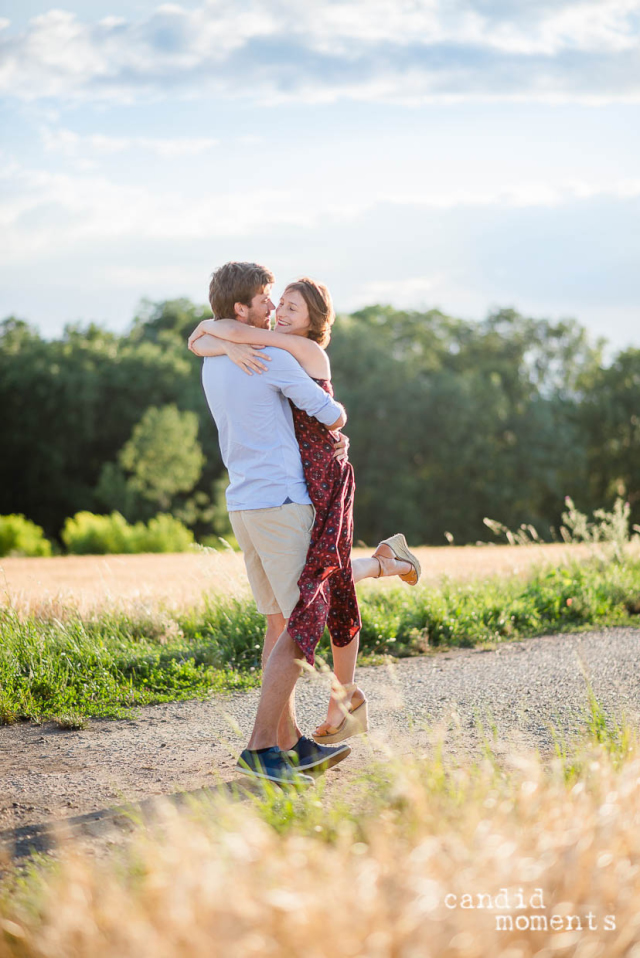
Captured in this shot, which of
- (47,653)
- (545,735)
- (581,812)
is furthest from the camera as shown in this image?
(47,653)

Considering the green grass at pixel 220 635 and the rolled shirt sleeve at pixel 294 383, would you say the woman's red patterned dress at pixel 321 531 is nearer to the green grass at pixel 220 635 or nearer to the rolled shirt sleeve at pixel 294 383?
the rolled shirt sleeve at pixel 294 383

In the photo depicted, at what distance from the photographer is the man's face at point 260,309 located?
13.8ft

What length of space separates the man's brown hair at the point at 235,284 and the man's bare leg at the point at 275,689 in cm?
144

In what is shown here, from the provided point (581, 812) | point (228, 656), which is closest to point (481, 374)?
point (228, 656)

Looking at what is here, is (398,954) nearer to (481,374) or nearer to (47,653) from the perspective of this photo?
(47,653)

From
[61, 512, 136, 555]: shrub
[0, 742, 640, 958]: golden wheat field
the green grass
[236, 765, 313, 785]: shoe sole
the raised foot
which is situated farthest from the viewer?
[61, 512, 136, 555]: shrub

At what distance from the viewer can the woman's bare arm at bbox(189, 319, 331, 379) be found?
406 centimetres

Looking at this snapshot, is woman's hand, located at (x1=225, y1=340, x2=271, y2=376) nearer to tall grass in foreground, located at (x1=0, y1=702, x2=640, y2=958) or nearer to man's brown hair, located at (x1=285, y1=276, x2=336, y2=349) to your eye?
man's brown hair, located at (x1=285, y1=276, x2=336, y2=349)

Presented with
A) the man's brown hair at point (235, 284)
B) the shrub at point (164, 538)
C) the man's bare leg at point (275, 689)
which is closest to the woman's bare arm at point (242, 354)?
the man's brown hair at point (235, 284)

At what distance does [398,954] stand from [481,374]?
47.0 metres

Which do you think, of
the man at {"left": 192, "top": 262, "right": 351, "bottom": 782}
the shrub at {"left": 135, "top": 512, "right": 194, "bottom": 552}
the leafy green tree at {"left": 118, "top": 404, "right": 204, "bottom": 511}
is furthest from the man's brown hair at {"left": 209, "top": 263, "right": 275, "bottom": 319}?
the leafy green tree at {"left": 118, "top": 404, "right": 204, "bottom": 511}

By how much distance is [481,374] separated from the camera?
158 feet

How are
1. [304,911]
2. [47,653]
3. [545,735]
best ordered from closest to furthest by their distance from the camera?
1. [304,911]
2. [545,735]
3. [47,653]

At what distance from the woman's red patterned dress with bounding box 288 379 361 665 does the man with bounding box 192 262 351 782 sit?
0.05 metres
